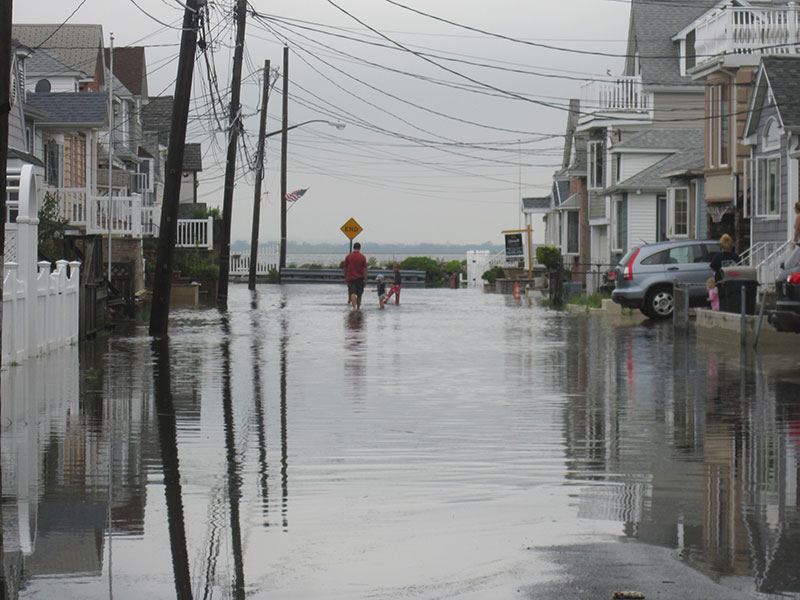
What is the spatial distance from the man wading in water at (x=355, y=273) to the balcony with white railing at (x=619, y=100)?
20.8m

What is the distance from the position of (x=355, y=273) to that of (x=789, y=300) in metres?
20.6

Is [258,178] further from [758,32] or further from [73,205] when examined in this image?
[758,32]

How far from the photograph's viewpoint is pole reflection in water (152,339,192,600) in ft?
20.7

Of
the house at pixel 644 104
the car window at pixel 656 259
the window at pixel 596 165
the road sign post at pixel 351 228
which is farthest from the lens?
the road sign post at pixel 351 228

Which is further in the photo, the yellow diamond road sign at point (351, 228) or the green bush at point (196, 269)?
the yellow diamond road sign at point (351, 228)

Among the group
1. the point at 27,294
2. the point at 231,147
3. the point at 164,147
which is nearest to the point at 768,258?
the point at 231,147


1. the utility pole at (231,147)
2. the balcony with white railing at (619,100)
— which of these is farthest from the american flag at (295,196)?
the utility pole at (231,147)

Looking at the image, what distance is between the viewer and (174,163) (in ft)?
78.5

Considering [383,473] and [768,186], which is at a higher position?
[768,186]

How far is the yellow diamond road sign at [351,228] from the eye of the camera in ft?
198

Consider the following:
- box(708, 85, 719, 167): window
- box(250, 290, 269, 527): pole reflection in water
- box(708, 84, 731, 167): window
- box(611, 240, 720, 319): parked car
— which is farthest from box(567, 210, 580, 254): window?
box(250, 290, 269, 527): pole reflection in water

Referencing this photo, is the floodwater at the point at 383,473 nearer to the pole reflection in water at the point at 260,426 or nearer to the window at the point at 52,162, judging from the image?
the pole reflection in water at the point at 260,426

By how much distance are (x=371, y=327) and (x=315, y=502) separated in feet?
67.1

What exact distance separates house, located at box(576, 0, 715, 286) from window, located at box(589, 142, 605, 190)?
0.88 meters
